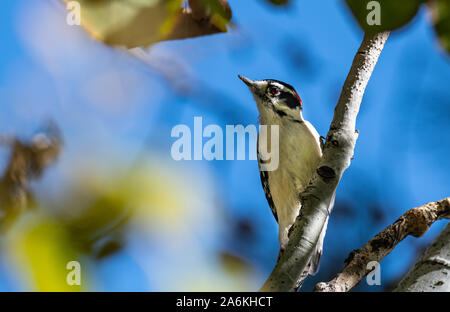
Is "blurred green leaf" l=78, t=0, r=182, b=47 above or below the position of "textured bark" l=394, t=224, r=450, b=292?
above

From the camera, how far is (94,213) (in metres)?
1.27

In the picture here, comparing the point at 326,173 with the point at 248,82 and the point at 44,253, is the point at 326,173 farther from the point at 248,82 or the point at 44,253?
the point at 248,82

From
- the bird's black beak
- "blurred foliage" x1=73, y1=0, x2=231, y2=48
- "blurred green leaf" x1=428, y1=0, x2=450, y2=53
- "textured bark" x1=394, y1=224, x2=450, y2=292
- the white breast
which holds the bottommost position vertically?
"textured bark" x1=394, y1=224, x2=450, y2=292

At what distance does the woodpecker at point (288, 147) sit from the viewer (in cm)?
334

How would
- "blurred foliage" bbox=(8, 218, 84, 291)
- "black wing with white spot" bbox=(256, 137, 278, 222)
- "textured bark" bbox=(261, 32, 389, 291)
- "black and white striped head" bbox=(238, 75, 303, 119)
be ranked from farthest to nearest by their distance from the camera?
1. "black wing with white spot" bbox=(256, 137, 278, 222)
2. "black and white striped head" bbox=(238, 75, 303, 119)
3. "textured bark" bbox=(261, 32, 389, 291)
4. "blurred foliage" bbox=(8, 218, 84, 291)

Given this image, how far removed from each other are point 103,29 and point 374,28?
809mm

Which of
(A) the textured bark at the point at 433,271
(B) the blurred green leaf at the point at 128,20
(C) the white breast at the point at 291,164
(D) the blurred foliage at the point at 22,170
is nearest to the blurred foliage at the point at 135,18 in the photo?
(B) the blurred green leaf at the point at 128,20

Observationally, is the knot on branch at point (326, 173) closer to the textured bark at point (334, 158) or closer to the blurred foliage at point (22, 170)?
the textured bark at point (334, 158)

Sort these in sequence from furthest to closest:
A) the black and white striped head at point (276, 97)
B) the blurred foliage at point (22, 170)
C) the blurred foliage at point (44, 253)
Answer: the black and white striped head at point (276, 97)
the blurred foliage at point (22, 170)
the blurred foliage at point (44, 253)

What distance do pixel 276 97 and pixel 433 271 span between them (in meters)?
2.24

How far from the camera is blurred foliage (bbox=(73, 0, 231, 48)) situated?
55.0 inches

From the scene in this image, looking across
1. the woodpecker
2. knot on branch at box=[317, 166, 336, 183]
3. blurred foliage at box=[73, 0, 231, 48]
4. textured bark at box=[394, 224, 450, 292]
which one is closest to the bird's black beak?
the woodpecker

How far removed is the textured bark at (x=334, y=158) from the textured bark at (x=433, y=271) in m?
0.36

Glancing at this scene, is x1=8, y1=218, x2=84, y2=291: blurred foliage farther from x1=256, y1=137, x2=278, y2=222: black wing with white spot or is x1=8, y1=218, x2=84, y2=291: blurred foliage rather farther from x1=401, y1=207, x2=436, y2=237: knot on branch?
x1=256, y1=137, x2=278, y2=222: black wing with white spot
